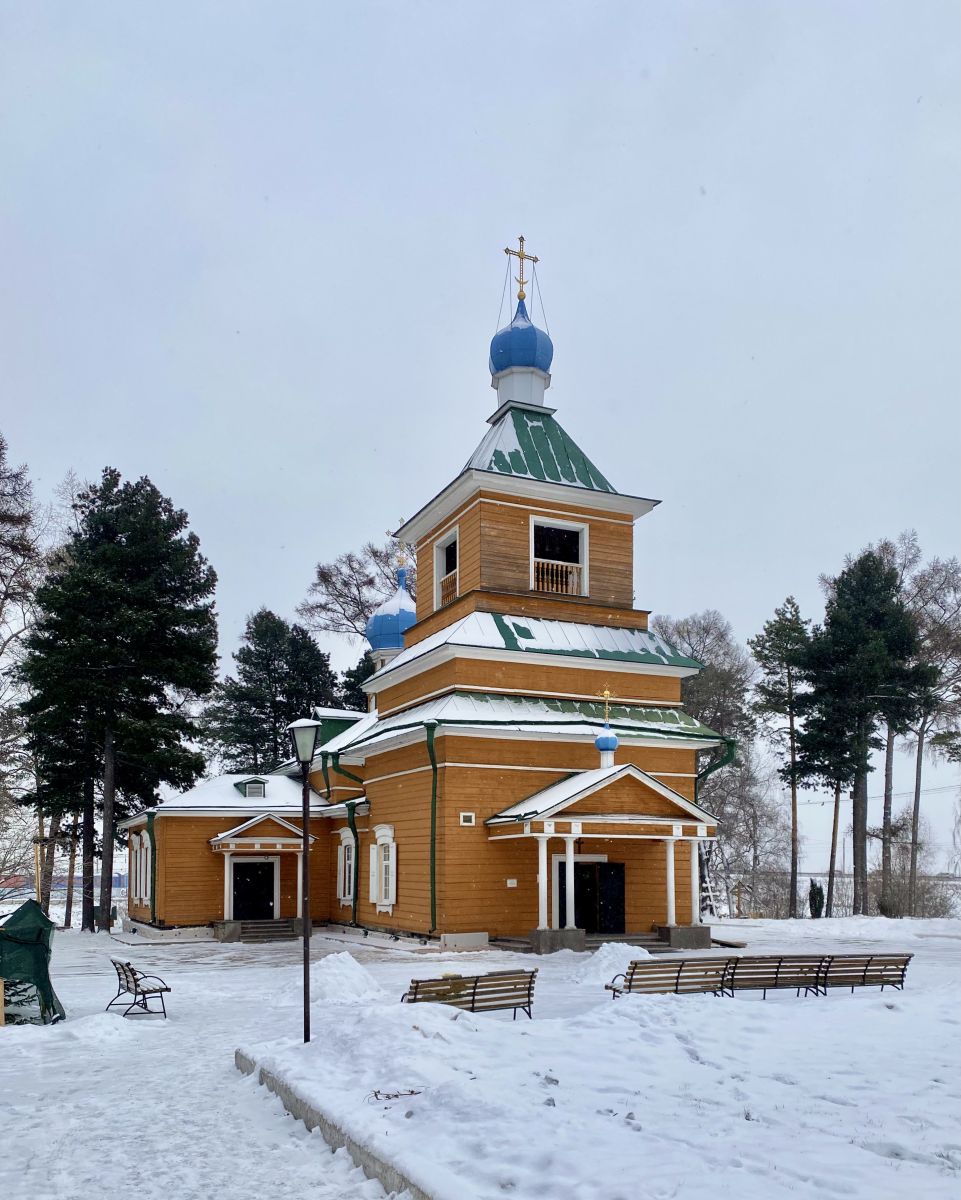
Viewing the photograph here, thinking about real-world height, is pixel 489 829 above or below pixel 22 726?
below

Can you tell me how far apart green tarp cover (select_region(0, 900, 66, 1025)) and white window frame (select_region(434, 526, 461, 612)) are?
13.4 meters

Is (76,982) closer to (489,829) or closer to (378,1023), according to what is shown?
(489,829)

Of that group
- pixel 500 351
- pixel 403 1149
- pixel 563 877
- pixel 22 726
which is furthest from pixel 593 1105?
pixel 22 726

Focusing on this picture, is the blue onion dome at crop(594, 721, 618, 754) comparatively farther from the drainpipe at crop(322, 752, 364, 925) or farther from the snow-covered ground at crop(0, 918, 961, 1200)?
the snow-covered ground at crop(0, 918, 961, 1200)

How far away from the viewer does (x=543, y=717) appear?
2133cm

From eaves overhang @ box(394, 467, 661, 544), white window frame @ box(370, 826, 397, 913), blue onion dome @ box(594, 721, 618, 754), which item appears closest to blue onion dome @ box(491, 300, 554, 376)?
eaves overhang @ box(394, 467, 661, 544)

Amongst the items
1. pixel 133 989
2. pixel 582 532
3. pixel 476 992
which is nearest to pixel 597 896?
pixel 582 532

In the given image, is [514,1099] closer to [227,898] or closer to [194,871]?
[227,898]

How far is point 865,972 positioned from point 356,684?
101 ft

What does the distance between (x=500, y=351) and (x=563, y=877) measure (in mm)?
12281

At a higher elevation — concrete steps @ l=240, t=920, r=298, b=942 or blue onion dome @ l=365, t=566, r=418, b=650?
blue onion dome @ l=365, t=566, r=418, b=650

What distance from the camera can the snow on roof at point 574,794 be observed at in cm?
1905

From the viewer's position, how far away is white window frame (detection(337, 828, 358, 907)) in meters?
26.2

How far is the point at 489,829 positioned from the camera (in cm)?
2023
